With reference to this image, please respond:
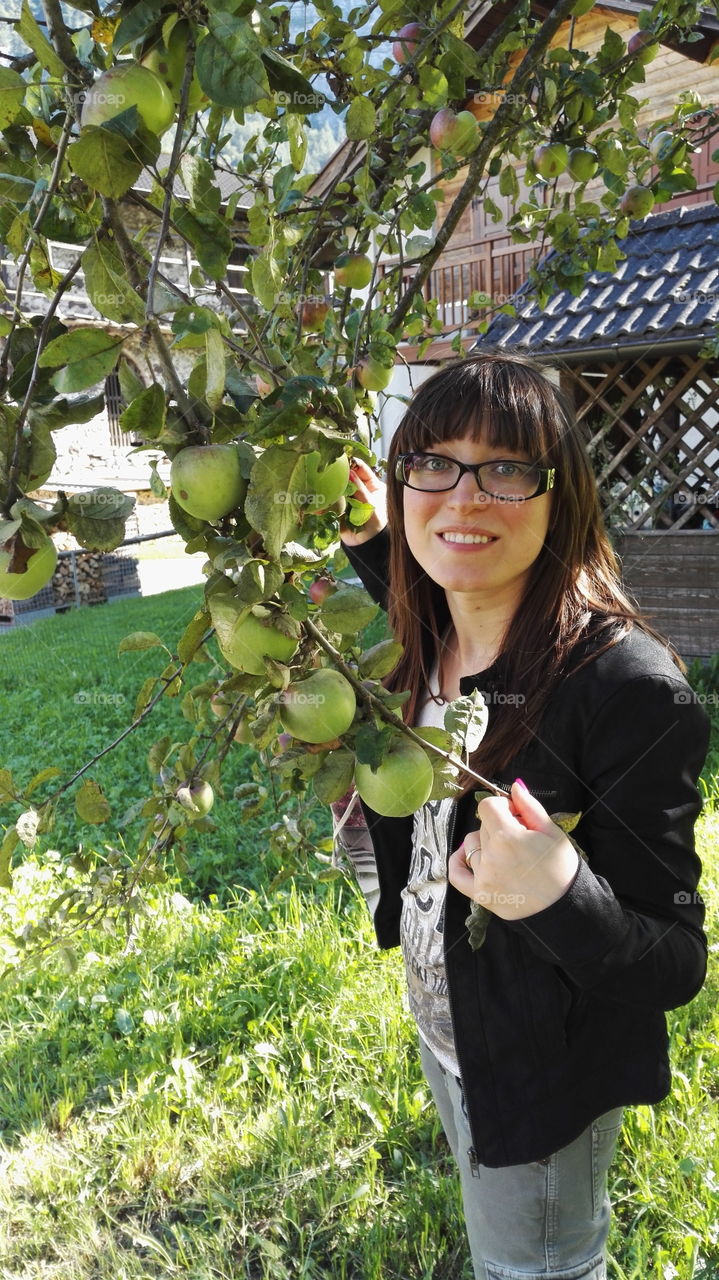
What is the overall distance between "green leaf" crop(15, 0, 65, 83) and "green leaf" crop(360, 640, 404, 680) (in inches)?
17.2

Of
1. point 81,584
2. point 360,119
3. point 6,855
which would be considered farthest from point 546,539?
point 81,584

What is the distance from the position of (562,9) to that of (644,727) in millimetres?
1147

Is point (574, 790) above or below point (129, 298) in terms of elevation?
below

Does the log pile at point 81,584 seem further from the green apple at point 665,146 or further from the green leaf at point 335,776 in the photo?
the green leaf at point 335,776

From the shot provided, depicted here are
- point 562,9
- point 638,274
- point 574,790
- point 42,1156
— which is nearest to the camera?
point 574,790

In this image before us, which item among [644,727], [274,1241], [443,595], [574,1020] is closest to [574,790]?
[644,727]

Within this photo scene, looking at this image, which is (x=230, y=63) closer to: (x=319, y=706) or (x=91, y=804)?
(x=319, y=706)

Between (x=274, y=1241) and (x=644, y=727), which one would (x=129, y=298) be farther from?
(x=274, y=1241)

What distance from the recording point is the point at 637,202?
175 cm

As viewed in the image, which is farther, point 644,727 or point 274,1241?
point 274,1241

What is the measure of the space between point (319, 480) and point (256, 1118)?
1982 mm

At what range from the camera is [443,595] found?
1582 millimetres

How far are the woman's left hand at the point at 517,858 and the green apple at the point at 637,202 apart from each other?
1.35 meters

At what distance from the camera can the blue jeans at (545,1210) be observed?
123 cm
